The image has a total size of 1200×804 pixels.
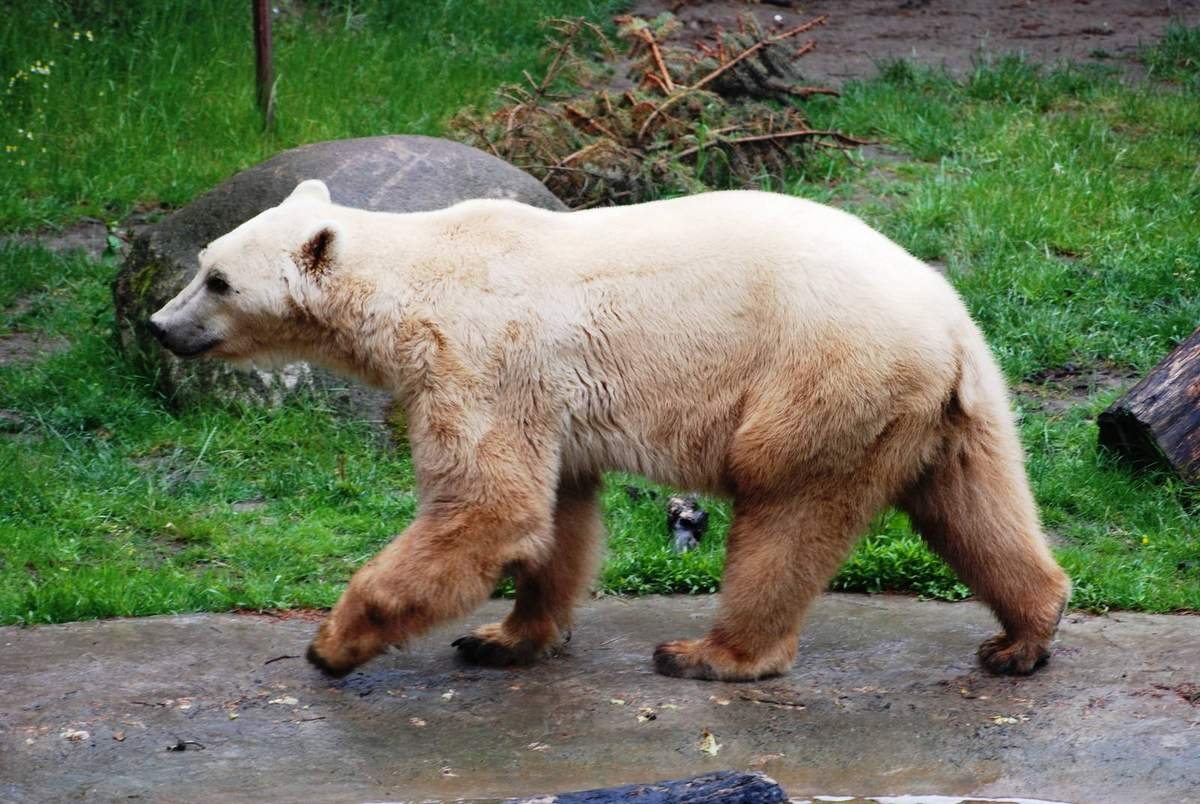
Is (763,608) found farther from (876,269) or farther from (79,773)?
(79,773)

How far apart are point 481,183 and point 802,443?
346 centimetres

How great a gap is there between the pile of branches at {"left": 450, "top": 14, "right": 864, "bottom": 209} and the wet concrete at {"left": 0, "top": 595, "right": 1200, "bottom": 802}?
13.8 feet

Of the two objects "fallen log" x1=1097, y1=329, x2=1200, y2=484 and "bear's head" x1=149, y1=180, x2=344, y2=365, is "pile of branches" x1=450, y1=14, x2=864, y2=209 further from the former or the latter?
"bear's head" x1=149, y1=180, x2=344, y2=365

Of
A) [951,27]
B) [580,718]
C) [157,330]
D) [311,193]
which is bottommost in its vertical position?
[580,718]

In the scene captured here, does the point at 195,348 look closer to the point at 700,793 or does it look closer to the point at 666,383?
the point at 666,383

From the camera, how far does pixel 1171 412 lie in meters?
6.21

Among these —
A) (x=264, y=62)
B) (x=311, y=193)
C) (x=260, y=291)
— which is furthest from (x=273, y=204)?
(x=264, y=62)

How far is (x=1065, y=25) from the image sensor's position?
42.7 feet

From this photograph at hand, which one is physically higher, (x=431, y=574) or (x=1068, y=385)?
(x=431, y=574)

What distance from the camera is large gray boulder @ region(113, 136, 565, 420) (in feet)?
23.2

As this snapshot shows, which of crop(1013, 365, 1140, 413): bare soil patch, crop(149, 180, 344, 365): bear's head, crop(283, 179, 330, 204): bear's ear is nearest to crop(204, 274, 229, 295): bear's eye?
crop(149, 180, 344, 365): bear's head

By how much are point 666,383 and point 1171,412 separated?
8.70ft

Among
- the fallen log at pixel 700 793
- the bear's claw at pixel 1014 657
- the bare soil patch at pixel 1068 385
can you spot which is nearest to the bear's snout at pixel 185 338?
the fallen log at pixel 700 793

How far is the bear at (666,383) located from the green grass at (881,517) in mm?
1052
